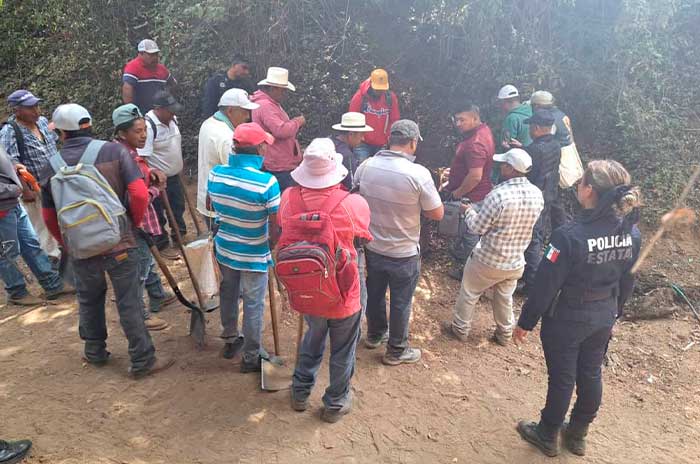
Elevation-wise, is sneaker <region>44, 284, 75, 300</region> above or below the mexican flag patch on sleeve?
below

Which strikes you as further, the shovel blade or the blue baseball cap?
the blue baseball cap

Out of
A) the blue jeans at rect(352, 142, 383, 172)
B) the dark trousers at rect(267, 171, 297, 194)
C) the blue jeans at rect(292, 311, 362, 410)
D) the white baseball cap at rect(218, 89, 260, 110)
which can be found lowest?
the blue jeans at rect(292, 311, 362, 410)

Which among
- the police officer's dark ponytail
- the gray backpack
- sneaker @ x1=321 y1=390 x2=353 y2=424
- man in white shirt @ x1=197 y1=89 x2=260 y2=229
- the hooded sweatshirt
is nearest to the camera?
the police officer's dark ponytail

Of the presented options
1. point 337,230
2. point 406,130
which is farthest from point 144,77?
point 337,230

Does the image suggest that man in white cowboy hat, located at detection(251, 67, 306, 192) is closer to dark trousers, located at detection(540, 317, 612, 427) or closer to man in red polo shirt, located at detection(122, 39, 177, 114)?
man in red polo shirt, located at detection(122, 39, 177, 114)

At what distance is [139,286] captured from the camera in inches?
156

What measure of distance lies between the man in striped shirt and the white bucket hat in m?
0.43

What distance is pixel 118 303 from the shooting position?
3.84 m

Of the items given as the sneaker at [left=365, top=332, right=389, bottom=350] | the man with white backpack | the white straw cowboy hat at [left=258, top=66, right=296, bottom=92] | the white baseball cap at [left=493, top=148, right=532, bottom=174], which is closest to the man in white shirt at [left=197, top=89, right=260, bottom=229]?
the white straw cowboy hat at [left=258, top=66, right=296, bottom=92]

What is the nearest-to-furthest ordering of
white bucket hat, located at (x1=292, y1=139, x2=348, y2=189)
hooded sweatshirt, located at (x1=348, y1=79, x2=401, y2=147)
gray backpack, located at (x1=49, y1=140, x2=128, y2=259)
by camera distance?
white bucket hat, located at (x1=292, y1=139, x2=348, y2=189)
gray backpack, located at (x1=49, y1=140, x2=128, y2=259)
hooded sweatshirt, located at (x1=348, y1=79, x2=401, y2=147)

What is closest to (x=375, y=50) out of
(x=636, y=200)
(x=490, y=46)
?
(x=490, y=46)

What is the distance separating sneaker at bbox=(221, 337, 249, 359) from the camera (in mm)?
4348

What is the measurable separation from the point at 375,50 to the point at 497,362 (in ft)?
18.3

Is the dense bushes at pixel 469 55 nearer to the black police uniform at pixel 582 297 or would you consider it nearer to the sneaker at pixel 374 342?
the sneaker at pixel 374 342
